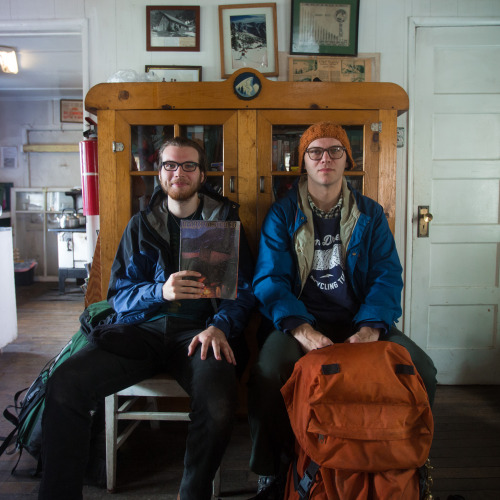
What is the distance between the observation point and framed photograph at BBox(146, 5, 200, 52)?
246 centimetres

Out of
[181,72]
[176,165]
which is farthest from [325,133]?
[181,72]

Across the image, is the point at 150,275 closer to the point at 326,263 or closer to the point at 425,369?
the point at 326,263

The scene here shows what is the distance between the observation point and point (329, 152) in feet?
5.63

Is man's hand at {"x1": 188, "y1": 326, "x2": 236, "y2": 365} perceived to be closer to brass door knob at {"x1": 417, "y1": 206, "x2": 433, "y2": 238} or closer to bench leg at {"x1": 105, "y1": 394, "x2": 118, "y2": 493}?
bench leg at {"x1": 105, "y1": 394, "x2": 118, "y2": 493}

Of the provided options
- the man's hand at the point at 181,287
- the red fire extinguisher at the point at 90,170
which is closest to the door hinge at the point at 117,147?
the red fire extinguisher at the point at 90,170

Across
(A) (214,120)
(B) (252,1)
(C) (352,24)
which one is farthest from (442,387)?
(B) (252,1)

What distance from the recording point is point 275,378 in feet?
4.58

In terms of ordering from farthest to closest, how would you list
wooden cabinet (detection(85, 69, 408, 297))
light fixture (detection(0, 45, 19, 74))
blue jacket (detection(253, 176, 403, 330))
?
1. light fixture (detection(0, 45, 19, 74))
2. wooden cabinet (detection(85, 69, 408, 297))
3. blue jacket (detection(253, 176, 403, 330))

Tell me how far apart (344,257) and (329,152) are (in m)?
0.47

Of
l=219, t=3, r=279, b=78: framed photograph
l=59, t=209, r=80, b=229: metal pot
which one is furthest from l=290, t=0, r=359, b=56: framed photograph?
l=59, t=209, r=80, b=229: metal pot

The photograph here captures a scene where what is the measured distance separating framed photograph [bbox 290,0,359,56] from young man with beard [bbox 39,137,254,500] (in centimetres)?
123

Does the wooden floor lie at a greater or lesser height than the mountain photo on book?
lesser

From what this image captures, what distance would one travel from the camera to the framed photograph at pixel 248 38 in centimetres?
244

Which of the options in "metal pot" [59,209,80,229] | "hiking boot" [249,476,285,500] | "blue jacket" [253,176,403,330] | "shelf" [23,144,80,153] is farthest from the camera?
"shelf" [23,144,80,153]
